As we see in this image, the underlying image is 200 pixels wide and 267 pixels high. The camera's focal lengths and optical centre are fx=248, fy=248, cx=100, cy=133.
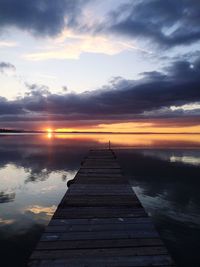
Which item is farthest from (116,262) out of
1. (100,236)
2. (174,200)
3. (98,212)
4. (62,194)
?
(62,194)

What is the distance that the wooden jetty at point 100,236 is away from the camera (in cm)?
550

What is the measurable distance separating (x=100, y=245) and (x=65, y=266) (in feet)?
3.93

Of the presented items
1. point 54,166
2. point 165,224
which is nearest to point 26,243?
point 165,224

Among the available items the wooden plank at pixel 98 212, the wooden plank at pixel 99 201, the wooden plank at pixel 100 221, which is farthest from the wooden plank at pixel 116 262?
the wooden plank at pixel 99 201

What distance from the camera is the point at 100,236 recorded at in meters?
6.73

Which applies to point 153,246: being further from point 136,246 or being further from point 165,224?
point 165,224

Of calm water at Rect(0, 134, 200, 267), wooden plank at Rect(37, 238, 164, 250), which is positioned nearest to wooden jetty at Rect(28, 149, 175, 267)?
wooden plank at Rect(37, 238, 164, 250)

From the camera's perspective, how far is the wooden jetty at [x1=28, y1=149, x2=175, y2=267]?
5496 mm

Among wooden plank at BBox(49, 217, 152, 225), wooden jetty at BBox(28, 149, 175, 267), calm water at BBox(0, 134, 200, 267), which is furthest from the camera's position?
calm water at BBox(0, 134, 200, 267)

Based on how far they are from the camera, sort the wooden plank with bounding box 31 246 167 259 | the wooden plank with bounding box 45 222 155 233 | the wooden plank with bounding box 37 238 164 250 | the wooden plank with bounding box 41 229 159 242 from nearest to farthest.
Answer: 1. the wooden plank with bounding box 31 246 167 259
2. the wooden plank with bounding box 37 238 164 250
3. the wooden plank with bounding box 41 229 159 242
4. the wooden plank with bounding box 45 222 155 233

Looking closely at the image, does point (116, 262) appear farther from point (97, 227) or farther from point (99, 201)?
point (99, 201)

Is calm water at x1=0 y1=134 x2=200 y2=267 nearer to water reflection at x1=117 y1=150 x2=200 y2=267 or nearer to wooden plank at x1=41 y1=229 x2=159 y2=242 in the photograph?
water reflection at x1=117 y1=150 x2=200 y2=267

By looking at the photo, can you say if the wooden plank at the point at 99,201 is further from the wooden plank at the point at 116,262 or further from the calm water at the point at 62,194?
the wooden plank at the point at 116,262

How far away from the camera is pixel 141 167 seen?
81.0 feet
